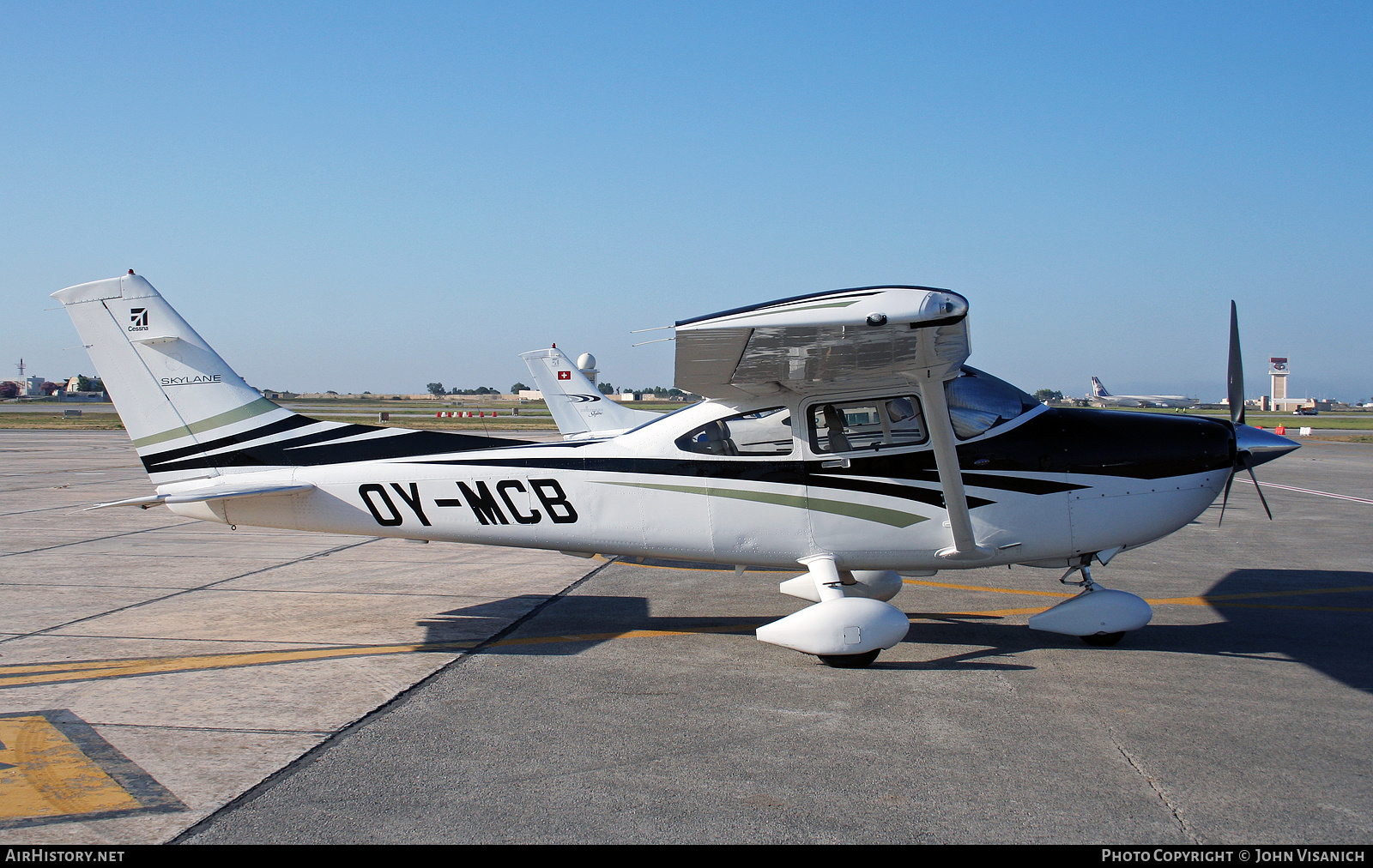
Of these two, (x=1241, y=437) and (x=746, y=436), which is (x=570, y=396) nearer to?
(x=746, y=436)

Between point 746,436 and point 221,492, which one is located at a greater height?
point 746,436

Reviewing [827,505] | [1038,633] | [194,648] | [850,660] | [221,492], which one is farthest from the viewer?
[1038,633]

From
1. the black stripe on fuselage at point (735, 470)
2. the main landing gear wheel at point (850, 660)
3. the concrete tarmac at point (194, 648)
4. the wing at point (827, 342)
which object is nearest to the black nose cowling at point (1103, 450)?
the black stripe on fuselage at point (735, 470)

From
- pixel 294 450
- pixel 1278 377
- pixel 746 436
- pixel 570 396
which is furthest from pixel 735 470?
pixel 1278 377

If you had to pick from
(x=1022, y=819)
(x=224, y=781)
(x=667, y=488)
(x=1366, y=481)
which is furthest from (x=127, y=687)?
(x=1366, y=481)

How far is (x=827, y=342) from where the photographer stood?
16.4 feet

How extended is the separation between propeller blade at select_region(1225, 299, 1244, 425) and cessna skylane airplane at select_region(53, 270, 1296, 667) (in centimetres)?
4

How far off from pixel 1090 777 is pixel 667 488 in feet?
11.1

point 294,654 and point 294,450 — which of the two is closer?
point 294,654

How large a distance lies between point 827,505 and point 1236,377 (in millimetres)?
3660

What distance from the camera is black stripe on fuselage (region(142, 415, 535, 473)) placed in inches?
265

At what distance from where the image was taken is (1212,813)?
3496 millimetres

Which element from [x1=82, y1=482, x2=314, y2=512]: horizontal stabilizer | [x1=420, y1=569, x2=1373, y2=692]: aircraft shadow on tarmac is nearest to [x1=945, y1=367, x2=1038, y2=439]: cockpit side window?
[x1=420, y1=569, x2=1373, y2=692]: aircraft shadow on tarmac
